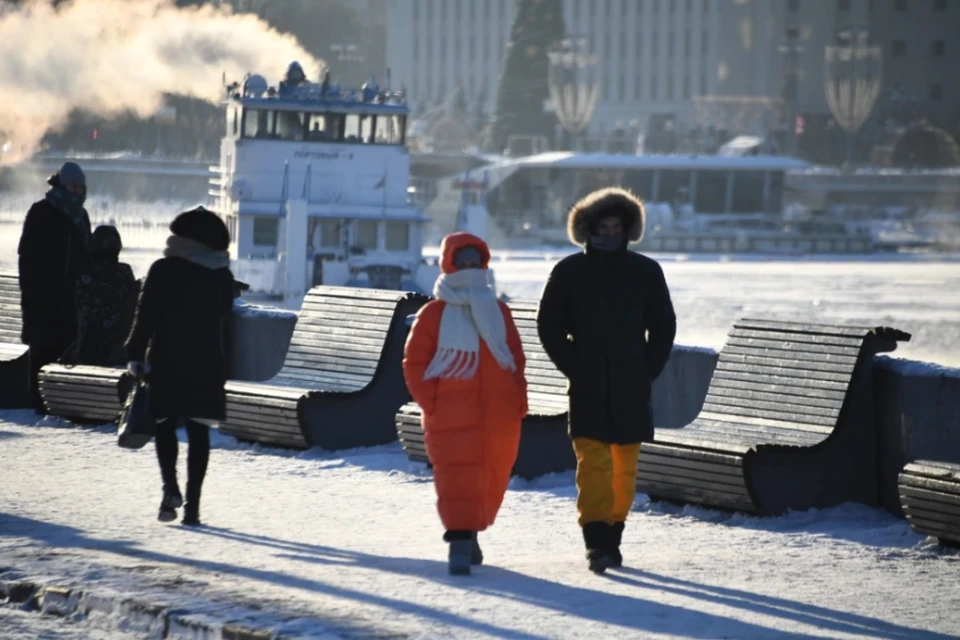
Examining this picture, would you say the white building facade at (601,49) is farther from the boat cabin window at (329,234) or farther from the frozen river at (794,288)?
the boat cabin window at (329,234)

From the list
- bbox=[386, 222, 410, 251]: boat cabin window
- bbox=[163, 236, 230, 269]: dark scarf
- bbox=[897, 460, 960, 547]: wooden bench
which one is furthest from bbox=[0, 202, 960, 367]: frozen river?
bbox=[163, 236, 230, 269]: dark scarf

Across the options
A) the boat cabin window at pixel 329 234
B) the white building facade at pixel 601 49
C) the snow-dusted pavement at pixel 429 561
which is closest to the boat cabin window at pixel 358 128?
the boat cabin window at pixel 329 234

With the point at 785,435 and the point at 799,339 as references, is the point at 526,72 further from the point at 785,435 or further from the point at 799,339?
the point at 785,435

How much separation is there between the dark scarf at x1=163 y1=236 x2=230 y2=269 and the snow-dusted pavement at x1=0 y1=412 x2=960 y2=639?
1157 millimetres

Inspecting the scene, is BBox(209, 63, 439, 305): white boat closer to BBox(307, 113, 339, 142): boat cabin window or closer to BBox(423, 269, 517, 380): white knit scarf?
BBox(307, 113, 339, 142): boat cabin window

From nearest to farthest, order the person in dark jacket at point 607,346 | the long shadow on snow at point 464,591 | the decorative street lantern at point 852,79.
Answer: the long shadow on snow at point 464,591
the person in dark jacket at point 607,346
the decorative street lantern at point 852,79

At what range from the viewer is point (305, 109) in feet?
134

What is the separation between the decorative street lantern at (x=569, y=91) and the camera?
112125mm

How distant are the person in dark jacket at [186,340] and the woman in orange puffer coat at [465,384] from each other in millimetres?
1461

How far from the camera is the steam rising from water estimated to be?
4294 cm

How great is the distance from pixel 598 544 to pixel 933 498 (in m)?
1.45

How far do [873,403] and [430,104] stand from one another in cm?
11765

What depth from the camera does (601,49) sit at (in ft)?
399

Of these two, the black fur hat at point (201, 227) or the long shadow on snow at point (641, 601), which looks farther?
the black fur hat at point (201, 227)
